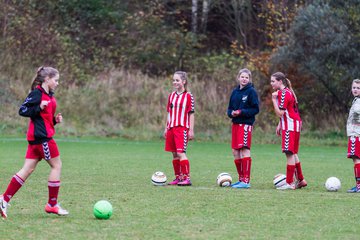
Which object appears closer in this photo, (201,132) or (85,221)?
(85,221)

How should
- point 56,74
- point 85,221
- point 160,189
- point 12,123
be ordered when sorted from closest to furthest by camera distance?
point 85,221
point 56,74
point 160,189
point 12,123

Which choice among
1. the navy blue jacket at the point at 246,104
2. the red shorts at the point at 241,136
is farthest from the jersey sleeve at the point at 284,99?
the red shorts at the point at 241,136

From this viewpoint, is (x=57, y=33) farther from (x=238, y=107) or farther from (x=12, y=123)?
(x=238, y=107)

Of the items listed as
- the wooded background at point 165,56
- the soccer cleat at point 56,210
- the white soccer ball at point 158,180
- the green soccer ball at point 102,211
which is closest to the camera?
the green soccer ball at point 102,211

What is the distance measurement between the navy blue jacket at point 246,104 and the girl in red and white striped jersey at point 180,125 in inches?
28.8

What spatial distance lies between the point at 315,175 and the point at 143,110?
1405 centimetres

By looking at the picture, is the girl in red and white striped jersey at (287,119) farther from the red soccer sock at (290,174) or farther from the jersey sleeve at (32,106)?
the jersey sleeve at (32,106)

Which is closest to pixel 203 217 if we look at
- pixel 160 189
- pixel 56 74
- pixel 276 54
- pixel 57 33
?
pixel 56 74

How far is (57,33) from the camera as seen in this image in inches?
1278

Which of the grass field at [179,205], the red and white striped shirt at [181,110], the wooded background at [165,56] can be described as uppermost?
the wooded background at [165,56]

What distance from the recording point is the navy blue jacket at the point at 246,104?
12453mm

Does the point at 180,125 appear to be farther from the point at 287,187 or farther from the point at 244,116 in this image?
the point at 287,187

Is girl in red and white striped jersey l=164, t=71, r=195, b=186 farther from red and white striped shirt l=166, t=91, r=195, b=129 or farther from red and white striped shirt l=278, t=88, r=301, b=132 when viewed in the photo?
red and white striped shirt l=278, t=88, r=301, b=132

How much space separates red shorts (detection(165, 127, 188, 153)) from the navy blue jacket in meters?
0.82
